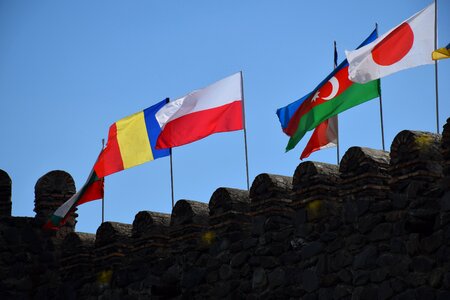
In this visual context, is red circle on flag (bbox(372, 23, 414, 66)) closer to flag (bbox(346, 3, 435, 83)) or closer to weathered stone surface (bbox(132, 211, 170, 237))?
flag (bbox(346, 3, 435, 83))

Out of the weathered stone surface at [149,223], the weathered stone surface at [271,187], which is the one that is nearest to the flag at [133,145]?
the weathered stone surface at [149,223]

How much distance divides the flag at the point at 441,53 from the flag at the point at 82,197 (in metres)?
5.56

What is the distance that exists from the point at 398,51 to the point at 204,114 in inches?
124

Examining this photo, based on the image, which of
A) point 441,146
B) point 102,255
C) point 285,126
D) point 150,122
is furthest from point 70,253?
point 441,146

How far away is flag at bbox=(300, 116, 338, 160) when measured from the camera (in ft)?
55.7

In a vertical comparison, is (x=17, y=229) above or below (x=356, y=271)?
above

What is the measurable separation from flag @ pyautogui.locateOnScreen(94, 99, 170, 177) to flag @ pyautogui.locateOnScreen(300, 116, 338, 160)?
198cm

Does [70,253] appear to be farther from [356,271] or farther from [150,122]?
[356,271]

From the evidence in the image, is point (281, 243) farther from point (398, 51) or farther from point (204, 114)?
point (204, 114)

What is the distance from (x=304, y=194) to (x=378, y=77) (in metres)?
1.54

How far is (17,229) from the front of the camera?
1912 centimetres

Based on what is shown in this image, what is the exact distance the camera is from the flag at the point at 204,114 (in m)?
17.4

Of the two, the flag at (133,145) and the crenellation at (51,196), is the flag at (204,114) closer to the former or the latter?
the flag at (133,145)

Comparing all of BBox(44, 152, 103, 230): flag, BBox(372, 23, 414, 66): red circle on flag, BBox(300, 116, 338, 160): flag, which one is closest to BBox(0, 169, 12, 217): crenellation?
BBox(44, 152, 103, 230): flag
